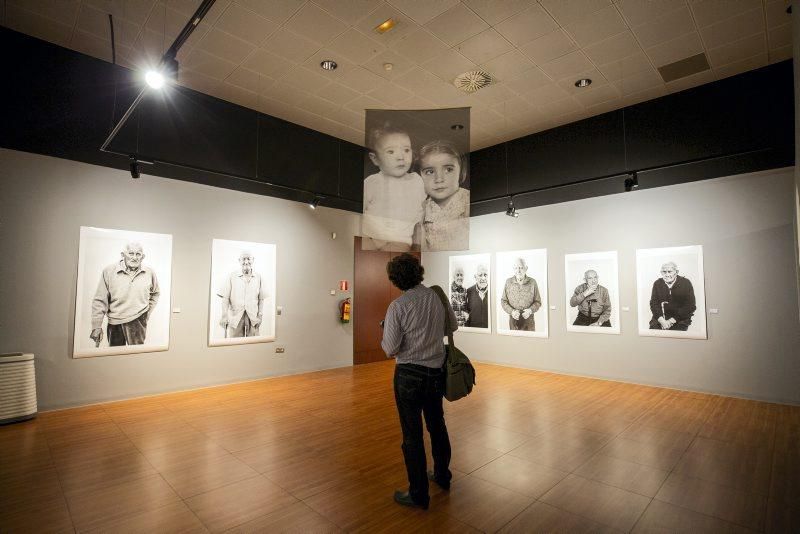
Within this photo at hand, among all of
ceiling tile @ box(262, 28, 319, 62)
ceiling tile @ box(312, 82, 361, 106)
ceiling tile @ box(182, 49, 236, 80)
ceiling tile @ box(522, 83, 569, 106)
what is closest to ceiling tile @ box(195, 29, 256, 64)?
ceiling tile @ box(182, 49, 236, 80)

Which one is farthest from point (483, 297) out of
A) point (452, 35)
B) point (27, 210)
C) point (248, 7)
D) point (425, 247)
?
point (27, 210)

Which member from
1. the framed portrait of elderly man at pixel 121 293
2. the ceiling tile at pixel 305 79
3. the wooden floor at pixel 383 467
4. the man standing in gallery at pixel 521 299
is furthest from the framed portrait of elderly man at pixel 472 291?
the framed portrait of elderly man at pixel 121 293

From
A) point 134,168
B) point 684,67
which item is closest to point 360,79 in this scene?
point 134,168

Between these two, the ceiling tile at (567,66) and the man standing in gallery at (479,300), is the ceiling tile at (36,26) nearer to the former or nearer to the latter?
the ceiling tile at (567,66)

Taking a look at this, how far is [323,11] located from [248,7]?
0.84 meters

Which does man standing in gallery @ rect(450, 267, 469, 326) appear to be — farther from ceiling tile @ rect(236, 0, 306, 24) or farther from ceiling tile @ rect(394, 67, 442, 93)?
ceiling tile @ rect(236, 0, 306, 24)

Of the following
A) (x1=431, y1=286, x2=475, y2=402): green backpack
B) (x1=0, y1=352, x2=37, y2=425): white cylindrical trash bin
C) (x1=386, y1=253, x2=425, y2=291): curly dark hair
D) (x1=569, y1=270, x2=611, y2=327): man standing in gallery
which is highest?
(x1=386, y1=253, x2=425, y2=291): curly dark hair

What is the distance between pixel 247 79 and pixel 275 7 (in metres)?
1.68

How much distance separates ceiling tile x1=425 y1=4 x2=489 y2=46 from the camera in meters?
4.45

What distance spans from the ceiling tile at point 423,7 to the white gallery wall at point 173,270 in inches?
165

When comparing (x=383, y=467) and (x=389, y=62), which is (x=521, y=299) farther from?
(x=383, y=467)

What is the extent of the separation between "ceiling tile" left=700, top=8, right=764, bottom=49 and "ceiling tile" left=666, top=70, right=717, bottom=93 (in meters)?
0.67

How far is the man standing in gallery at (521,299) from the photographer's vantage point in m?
8.05

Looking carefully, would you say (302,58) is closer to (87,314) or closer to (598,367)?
(87,314)
